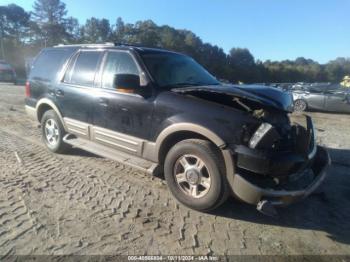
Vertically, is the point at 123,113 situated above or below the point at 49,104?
above

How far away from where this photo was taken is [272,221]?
148 inches

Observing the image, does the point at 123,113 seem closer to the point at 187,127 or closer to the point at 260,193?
the point at 187,127

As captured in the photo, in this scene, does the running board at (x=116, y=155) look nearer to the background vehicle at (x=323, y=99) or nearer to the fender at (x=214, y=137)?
the fender at (x=214, y=137)

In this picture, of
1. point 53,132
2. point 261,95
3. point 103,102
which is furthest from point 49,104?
point 261,95

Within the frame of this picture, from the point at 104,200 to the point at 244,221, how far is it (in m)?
1.76

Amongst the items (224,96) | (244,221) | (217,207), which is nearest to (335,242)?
(244,221)

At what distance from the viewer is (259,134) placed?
3.39 m

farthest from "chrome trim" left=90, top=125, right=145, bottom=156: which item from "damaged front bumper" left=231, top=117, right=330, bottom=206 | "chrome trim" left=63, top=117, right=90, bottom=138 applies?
"damaged front bumper" left=231, top=117, right=330, bottom=206

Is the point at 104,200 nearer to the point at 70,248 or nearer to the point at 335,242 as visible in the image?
the point at 70,248

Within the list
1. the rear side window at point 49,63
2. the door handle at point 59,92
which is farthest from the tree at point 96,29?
the door handle at point 59,92

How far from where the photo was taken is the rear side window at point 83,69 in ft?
16.8

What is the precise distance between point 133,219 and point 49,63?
12.8ft

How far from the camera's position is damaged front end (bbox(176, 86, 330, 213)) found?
3354 mm

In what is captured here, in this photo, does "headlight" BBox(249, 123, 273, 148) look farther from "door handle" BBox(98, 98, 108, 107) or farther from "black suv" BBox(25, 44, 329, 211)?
"door handle" BBox(98, 98, 108, 107)
